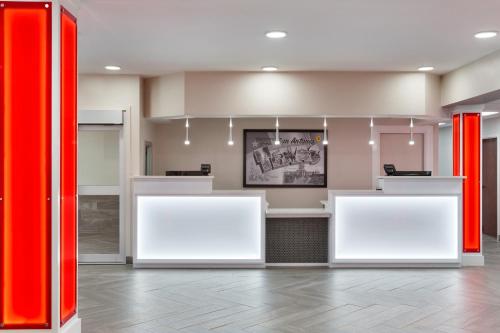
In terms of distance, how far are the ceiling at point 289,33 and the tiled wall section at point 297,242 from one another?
7.32 ft

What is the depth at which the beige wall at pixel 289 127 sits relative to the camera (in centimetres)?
841

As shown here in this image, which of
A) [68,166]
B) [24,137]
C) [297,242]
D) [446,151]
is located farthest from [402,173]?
[446,151]

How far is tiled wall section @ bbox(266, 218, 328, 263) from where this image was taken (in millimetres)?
7098

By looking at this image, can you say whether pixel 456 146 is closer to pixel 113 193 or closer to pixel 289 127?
pixel 289 127

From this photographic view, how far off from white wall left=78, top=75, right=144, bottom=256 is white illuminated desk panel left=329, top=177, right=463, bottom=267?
2.95m

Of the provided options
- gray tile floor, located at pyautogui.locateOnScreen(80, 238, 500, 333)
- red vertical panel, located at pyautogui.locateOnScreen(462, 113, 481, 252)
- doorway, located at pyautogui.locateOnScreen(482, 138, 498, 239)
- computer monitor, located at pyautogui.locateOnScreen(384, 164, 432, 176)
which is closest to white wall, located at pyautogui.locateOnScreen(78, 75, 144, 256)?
gray tile floor, located at pyautogui.locateOnScreen(80, 238, 500, 333)

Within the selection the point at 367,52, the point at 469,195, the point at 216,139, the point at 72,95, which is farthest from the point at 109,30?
the point at 469,195

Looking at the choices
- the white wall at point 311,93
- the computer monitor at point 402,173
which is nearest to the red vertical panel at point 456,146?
the computer monitor at point 402,173

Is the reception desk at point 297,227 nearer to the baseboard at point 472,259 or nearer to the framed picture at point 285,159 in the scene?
the baseboard at point 472,259

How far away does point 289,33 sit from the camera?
5.27 meters

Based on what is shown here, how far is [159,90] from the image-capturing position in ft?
24.9

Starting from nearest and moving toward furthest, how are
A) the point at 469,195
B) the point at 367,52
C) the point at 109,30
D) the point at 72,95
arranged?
1. the point at 72,95
2. the point at 109,30
3. the point at 367,52
4. the point at 469,195

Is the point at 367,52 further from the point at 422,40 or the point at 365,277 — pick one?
the point at 365,277

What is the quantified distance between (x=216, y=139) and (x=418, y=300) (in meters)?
4.37
